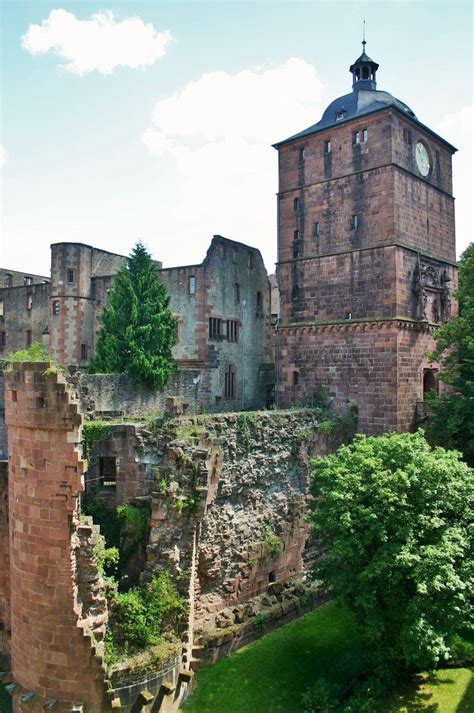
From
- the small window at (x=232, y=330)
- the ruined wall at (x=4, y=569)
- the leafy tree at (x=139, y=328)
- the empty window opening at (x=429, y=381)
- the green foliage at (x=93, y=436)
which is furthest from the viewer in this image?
the small window at (x=232, y=330)

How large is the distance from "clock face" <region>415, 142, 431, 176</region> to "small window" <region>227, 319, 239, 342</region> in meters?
12.9

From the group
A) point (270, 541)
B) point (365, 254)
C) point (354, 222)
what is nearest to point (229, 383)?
point (365, 254)

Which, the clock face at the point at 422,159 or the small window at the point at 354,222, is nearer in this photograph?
the small window at the point at 354,222

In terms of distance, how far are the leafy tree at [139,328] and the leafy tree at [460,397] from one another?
12.7 m

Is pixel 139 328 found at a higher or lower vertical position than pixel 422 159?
lower

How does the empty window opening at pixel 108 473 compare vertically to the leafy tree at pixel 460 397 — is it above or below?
below

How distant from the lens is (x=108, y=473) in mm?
17484

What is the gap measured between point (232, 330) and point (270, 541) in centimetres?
1693

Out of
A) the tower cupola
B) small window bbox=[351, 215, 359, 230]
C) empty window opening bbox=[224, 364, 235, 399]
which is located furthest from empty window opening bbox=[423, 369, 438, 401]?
the tower cupola

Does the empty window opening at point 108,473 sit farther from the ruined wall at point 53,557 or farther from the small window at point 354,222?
the small window at point 354,222

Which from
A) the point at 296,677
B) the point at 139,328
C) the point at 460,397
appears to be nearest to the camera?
the point at 296,677

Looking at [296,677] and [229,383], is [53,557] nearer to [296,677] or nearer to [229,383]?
[296,677]

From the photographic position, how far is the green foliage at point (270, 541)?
65.3 feet

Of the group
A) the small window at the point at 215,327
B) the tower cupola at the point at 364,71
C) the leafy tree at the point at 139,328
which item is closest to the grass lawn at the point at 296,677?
the leafy tree at the point at 139,328
